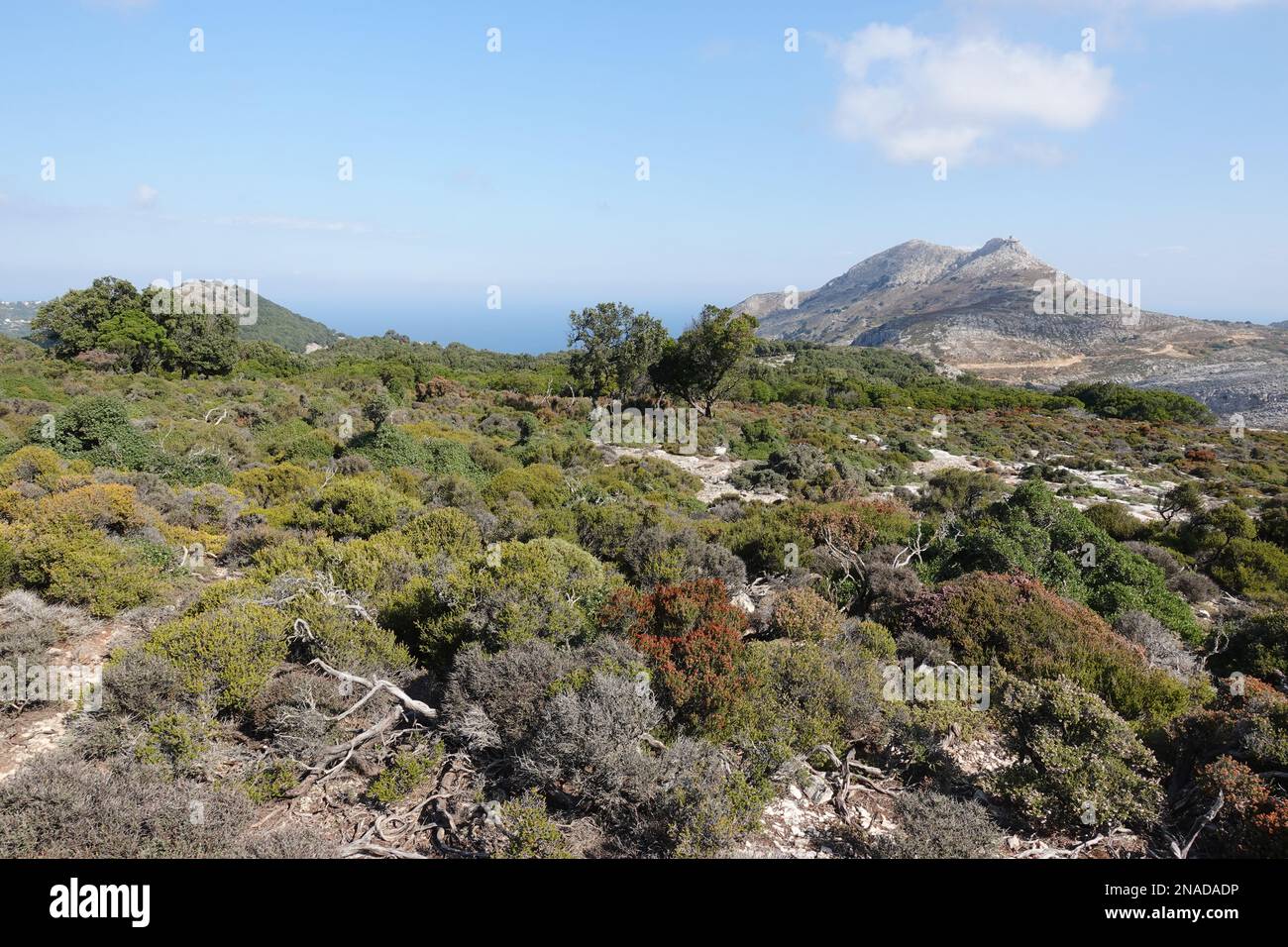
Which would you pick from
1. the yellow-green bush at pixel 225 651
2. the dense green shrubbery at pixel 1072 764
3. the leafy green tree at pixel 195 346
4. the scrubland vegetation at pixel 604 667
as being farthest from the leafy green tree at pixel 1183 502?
the leafy green tree at pixel 195 346

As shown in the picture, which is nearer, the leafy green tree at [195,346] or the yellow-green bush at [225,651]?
the yellow-green bush at [225,651]

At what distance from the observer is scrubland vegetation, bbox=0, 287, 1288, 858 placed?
4.13 meters

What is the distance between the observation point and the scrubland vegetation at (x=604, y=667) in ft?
13.5

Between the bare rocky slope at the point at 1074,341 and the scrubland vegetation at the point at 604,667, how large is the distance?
46936 mm

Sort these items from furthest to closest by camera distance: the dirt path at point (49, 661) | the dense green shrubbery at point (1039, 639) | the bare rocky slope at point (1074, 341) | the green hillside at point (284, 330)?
the green hillside at point (284, 330) → the bare rocky slope at point (1074, 341) → the dense green shrubbery at point (1039, 639) → the dirt path at point (49, 661)

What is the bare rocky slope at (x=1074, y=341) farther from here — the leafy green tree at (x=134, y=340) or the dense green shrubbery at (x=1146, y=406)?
the leafy green tree at (x=134, y=340)

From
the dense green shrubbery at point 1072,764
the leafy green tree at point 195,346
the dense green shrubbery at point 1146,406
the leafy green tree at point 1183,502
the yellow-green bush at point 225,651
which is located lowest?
the dense green shrubbery at point 1072,764

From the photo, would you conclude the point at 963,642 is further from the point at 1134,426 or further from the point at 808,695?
the point at 1134,426

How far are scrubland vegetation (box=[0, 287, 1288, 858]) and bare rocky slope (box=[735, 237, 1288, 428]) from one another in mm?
46936

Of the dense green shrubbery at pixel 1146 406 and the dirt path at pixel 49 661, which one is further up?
the dense green shrubbery at pixel 1146 406

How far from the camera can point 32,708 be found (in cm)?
522

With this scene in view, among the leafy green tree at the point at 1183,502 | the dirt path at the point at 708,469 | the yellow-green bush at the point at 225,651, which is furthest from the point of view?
the dirt path at the point at 708,469
